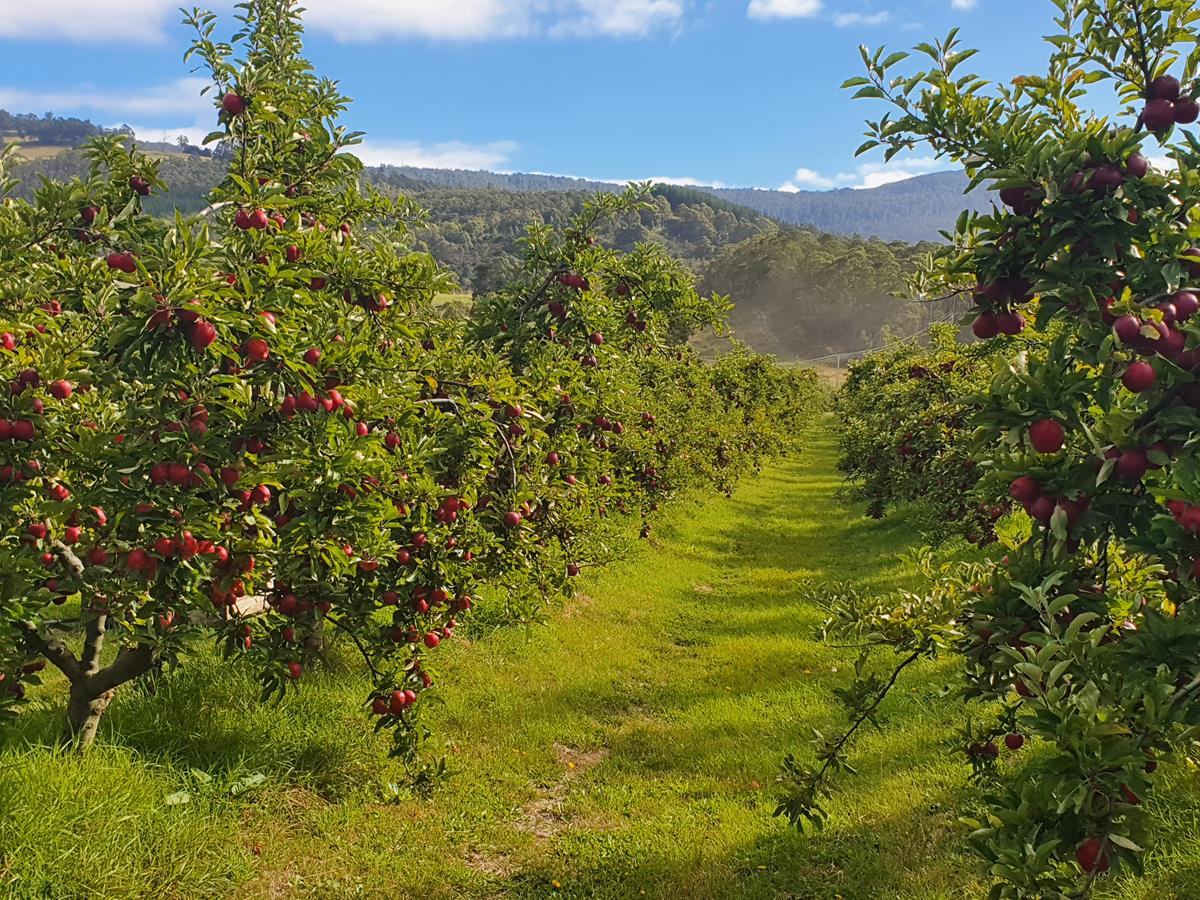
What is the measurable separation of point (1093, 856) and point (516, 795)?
4.99 meters

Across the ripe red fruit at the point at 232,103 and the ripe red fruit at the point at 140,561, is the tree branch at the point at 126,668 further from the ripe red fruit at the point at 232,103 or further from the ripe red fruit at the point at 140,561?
the ripe red fruit at the point at 232,103

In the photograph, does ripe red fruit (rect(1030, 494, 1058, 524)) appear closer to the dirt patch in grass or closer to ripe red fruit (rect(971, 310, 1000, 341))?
ripe red fruit (rect(971, 310, 1000, 341))

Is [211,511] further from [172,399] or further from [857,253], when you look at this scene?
[857,253]

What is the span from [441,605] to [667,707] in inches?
147

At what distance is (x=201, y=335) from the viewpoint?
305 cm

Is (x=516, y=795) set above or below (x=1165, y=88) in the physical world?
below

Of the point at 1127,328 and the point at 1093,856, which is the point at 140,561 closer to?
the point at 1093,856

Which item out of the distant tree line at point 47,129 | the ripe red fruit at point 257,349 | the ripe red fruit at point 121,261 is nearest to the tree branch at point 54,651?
the ripe red fruit at point 121,261

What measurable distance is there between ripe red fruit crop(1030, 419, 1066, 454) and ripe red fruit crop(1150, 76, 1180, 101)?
132 centimetres

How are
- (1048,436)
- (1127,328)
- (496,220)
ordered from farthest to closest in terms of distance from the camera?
1. (496,220)
2. (1048,436)
3. (1127,328)

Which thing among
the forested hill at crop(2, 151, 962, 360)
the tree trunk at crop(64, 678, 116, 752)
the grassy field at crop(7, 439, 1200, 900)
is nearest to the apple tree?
the grassy field at crop(7, 439, 1200, 900)

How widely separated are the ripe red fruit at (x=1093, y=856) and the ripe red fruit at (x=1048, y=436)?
4.03 ft

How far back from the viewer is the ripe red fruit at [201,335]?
120 inches

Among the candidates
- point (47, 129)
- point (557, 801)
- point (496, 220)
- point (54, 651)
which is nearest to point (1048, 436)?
point (557, 801)
